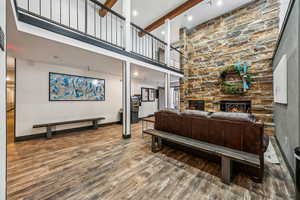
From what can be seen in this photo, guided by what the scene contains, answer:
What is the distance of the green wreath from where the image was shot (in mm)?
4271

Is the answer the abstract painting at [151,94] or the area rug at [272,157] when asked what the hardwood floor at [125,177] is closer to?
the area rug at [272,157]

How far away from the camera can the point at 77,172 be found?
1.85 m

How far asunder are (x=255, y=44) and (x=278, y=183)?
15.5ft

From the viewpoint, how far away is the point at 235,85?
459 cm

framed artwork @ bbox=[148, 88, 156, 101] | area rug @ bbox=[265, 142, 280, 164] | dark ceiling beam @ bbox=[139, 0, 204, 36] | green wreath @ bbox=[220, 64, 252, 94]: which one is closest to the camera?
area rug @ bbox=[265, 142, 280, 164]

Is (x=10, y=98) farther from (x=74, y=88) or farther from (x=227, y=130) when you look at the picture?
(x=227, y=130)

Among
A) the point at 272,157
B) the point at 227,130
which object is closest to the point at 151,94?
the point at 227,130

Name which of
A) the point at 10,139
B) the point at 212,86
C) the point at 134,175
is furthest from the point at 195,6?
the point at 10,139

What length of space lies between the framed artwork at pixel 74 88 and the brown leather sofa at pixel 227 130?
3470mm

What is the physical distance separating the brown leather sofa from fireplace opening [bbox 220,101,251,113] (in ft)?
9.65

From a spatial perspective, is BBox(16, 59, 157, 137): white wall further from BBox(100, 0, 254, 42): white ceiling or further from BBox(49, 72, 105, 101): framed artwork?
BBox(100, 0, 254, 42): white ceiling

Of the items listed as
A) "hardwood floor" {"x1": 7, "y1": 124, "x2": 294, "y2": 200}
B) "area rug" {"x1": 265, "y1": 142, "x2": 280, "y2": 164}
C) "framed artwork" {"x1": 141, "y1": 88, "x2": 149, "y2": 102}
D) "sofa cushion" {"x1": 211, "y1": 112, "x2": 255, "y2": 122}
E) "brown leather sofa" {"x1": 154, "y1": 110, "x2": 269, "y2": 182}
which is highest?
"framed artwork" {"x1": 141, "y1": 88, "x2": 149, "y2": 102}

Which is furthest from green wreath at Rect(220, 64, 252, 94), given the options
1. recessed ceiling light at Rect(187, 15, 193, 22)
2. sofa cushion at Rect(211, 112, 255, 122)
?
sofa cushion at Rect(211, 112, 255, 122)

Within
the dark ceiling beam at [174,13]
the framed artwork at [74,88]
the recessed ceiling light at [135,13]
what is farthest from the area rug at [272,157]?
Answer: the recessed ceiling light at [135,13]
